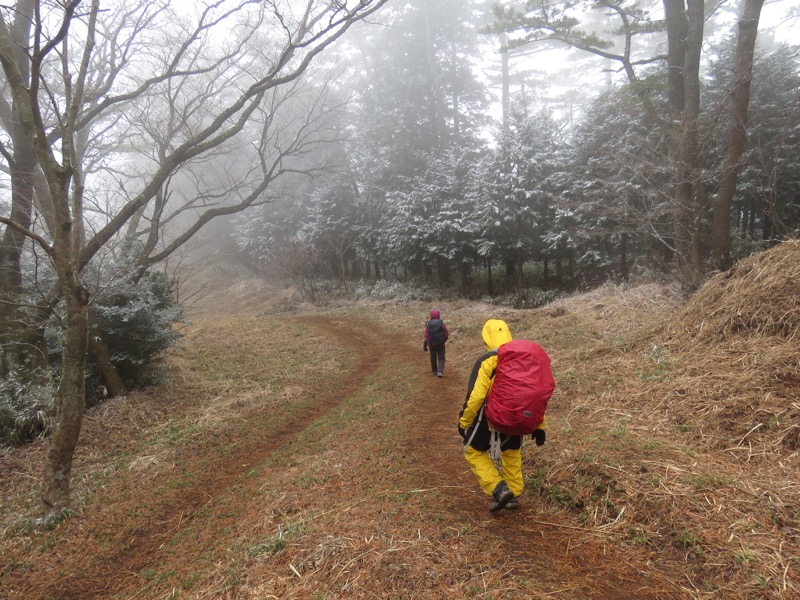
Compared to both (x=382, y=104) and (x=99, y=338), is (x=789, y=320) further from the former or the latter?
(x=382, y=104)

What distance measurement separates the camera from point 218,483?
6.05 metres

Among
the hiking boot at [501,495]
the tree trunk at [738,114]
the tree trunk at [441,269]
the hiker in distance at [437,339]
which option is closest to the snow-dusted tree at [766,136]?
the tree trunk at [738,114]

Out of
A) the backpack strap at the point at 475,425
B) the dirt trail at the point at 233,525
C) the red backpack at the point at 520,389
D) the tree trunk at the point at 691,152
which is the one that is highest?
the tree trunk at the point at 691,152

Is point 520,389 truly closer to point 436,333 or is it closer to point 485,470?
point 485,470

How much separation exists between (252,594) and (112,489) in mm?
4098

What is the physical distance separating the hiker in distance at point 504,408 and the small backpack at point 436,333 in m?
5.18

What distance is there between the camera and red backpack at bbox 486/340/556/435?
346 centimetres

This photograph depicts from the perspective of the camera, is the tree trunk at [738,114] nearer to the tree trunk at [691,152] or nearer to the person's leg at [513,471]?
the tree trunk at [691,152]

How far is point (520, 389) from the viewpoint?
3477 mm

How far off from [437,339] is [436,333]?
0.48 ft

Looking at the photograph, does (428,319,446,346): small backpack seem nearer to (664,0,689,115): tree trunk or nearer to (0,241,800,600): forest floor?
(0,241,800,600): forest floor

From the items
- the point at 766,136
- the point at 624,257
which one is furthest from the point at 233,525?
the point at 766,136

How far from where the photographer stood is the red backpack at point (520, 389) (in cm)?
346

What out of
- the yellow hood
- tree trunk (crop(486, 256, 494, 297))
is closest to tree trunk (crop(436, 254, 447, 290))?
tree trunk (crop(486, 256, 494, 297))
